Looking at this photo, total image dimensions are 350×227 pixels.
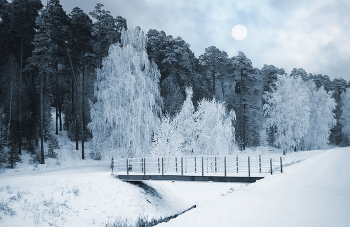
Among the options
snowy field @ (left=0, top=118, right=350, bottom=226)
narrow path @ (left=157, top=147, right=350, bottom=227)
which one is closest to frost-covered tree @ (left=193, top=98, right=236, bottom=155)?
snowy field @ (left=0, top=118, right=350, bottom=226)

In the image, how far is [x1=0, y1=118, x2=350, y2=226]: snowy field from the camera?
19.6 feet

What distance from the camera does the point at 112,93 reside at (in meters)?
23.9

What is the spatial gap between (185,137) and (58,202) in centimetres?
1588

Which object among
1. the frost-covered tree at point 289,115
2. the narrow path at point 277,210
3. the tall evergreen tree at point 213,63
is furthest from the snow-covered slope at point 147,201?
the tall evergreen tree at point 213,63

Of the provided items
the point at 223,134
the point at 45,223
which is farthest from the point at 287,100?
the point at 45,223

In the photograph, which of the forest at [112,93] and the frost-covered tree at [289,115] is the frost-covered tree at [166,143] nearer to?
the forest at [112,93]

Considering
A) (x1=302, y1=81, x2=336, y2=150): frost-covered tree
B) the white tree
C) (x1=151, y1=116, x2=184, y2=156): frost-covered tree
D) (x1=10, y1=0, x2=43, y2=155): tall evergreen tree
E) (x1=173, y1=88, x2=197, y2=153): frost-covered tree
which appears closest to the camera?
(x1=151, y1=116, x2=184, y2=156): frost-covered tree

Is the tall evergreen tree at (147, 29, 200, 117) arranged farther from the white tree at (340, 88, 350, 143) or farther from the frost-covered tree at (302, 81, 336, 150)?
the white tree at (340, 88, 350, 143)

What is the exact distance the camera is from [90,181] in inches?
608

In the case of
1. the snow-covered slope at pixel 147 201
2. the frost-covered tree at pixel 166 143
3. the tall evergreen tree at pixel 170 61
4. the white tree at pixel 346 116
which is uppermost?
the tall evergreen tree at pixel 170 61

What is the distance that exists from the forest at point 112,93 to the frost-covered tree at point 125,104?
0.31 feet

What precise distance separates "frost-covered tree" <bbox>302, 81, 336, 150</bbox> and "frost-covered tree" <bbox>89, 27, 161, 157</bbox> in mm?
33768

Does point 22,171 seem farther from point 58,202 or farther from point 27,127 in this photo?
point 58,202

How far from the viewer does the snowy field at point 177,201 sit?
5.97 m
